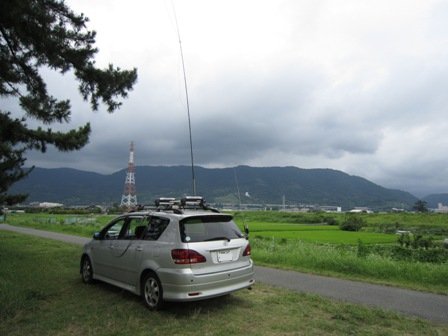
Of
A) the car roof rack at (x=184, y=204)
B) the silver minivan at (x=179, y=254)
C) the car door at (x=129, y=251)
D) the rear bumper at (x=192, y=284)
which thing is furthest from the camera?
the car roof rack at (x=184, y=204)

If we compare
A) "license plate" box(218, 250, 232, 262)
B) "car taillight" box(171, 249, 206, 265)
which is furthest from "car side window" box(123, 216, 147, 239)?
"license plate" box(218, 250, 232, 262)

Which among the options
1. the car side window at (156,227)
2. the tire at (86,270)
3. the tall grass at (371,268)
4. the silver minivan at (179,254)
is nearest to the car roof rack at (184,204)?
the silver minivan at (179,254)

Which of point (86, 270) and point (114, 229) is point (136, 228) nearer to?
point (114, 229)

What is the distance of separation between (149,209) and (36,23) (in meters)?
4.82

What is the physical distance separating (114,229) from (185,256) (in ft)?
8.72

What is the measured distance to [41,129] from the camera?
12289 millimetres

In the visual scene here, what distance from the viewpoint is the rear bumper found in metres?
5.83

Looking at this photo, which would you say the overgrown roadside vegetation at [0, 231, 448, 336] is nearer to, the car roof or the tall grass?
the car roof

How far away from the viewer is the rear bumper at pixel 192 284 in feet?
19.1

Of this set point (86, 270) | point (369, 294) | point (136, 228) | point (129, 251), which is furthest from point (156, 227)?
point (369, 294)

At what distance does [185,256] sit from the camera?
592 centimetres

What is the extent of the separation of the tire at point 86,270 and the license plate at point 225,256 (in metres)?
3.45

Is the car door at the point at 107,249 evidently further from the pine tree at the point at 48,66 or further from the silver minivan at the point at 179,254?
the pine tree at the point at 48,66

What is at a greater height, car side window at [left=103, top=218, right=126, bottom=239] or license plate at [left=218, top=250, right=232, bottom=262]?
car side window at [left=103, top=218, right=126, bottom=239]
